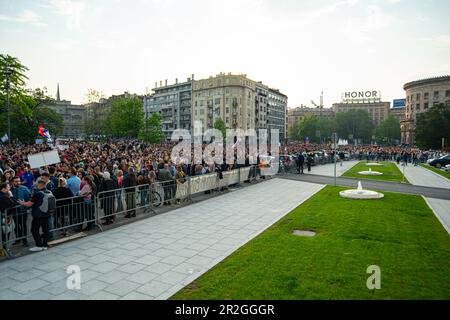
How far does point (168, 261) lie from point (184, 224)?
3.48m

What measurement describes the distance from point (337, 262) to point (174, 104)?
112 m

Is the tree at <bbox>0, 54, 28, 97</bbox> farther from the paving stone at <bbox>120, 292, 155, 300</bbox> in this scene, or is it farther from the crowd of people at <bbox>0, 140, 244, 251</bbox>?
the paving stone at <bbox>120, 292, 155, 300</bbox>

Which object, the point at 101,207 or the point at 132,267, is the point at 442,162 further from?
the point at 132,267

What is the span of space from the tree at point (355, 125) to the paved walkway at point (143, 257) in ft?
382

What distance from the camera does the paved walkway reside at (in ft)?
19.6

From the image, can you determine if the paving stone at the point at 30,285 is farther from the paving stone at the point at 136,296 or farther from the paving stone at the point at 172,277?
the paving stone at the point at 172,277

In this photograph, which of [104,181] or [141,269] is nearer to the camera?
[141,269]

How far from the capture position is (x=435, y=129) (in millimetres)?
44250

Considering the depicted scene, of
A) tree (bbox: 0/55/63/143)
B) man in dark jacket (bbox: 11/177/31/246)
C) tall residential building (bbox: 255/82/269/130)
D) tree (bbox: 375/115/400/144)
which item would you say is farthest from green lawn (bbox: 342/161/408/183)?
tree (bbox: 375/115/400/144)

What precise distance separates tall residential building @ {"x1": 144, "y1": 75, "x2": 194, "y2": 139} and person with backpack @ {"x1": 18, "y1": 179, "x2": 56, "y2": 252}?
103m

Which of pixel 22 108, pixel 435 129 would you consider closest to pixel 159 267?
pixel 22 108

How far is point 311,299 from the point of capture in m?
5.38
